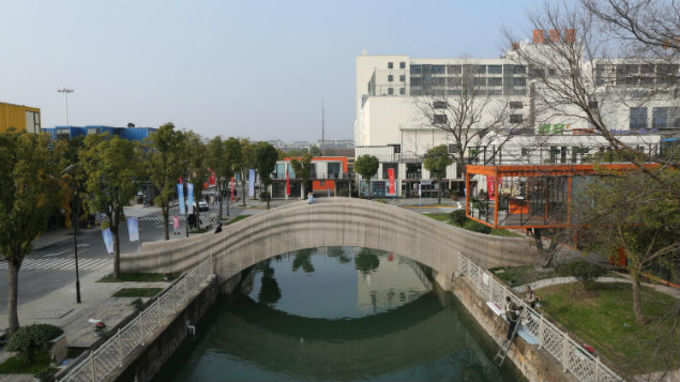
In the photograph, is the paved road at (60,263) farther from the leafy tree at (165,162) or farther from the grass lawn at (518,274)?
the grass lawn at (518,274)

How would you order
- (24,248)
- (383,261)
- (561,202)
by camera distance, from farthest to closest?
(383,261), (561,202), (24,248)

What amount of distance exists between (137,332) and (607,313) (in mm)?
13784

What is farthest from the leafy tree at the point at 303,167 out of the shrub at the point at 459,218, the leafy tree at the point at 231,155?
the shrub at the point at 459,218

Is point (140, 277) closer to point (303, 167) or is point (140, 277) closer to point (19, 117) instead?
point (19, 117)

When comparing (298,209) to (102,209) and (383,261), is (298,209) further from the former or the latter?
(383,261)

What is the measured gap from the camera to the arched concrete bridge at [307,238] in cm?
1928

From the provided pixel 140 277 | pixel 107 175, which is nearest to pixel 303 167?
pixel 140 277

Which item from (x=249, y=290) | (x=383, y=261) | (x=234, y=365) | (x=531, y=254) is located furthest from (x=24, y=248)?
(x=383, y=261)

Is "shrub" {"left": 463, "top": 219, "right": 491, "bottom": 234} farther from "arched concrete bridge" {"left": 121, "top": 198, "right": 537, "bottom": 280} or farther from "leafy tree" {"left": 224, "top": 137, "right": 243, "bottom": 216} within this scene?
"leafy tree" {"left": 224, "top": 137, "right": 243, "bottom": 216}

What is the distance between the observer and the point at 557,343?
1087 centimetres

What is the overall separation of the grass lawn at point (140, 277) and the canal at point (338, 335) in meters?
2.54

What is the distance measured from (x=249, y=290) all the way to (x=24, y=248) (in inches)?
457

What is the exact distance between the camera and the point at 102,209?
1797 cm

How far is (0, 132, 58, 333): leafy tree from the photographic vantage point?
11.8 m
